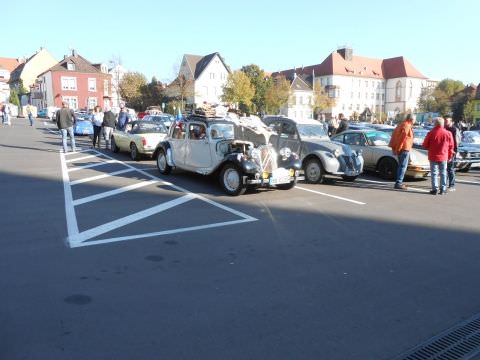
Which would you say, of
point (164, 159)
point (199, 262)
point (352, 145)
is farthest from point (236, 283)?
point (352, 145)

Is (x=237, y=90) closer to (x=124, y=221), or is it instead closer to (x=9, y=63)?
(x=124, y=221)

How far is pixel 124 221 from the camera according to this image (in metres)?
6.88

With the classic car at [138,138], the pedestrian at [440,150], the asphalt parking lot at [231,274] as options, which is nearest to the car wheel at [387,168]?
the pedestrian at [440,150]

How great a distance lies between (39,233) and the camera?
616 cm

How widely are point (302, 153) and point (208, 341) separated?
860 cm

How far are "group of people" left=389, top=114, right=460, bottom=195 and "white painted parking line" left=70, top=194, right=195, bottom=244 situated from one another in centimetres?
526

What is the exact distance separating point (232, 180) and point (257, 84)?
67.1 m

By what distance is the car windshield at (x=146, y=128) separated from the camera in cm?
1568

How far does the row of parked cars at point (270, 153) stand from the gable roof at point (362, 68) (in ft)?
294

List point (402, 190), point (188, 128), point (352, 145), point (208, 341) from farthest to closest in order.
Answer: point (352, 145) < point (188, 128) < point (402, 190) < point (208, 341)

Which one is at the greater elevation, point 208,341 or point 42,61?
point 42,61

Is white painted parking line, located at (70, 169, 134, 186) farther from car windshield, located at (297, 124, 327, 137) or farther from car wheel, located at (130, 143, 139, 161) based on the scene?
car windshield, located at (297, 124, 327, 137)

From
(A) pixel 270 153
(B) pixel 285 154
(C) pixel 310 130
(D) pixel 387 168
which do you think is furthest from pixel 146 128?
(D) pixel 387 168

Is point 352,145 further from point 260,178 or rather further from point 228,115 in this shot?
point 260,178
